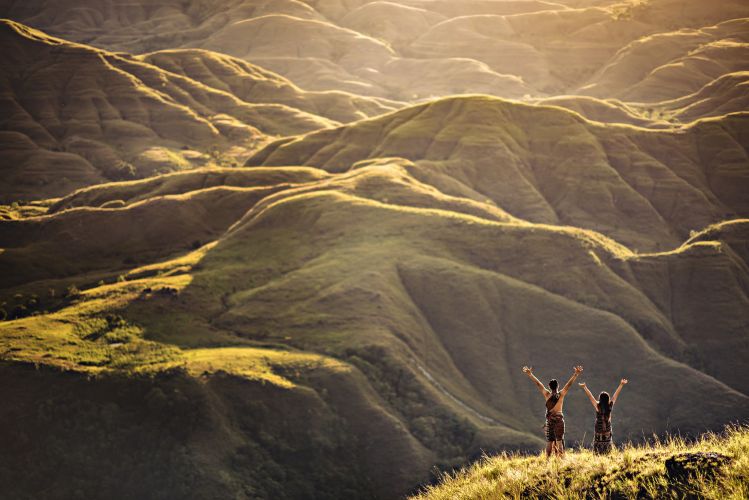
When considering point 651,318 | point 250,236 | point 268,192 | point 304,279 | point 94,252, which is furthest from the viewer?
point 268,192

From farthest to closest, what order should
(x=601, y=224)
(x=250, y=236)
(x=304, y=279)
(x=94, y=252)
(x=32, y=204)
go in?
1. (x=32, y=204)
2. (x=601, y=224)
3. (x=94, y=252)
4. (x=250, y=236)
5. (x=304, y=279)

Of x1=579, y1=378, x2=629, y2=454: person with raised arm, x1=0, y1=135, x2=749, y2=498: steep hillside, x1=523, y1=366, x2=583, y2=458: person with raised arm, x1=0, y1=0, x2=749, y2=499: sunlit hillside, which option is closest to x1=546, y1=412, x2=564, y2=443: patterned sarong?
x1=523, y1=366, x2=583, y2=458: person with raised arm

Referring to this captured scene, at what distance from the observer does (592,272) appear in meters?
117

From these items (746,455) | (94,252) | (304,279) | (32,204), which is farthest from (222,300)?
(32,204)

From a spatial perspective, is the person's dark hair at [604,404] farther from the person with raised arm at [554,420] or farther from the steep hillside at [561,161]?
the steep hillside at [561,161]

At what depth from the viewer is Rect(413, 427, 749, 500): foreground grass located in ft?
52.3

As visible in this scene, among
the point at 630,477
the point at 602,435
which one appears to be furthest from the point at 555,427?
the point at 630,477

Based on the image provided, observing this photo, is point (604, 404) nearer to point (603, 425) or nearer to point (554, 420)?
point (603, 425)

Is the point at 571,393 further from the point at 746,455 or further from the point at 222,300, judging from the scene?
the point at 746,455

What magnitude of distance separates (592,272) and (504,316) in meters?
20.0

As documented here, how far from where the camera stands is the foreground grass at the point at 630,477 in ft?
52.3

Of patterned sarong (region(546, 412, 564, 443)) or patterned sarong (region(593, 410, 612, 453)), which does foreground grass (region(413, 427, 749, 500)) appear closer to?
patterned sarong (region(593, 410, 612, 453))

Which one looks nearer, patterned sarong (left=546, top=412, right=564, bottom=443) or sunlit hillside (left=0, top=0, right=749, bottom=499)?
patterned sarong (left=546, top=412, right=564, bottom=443)

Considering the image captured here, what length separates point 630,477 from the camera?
17.6 m
